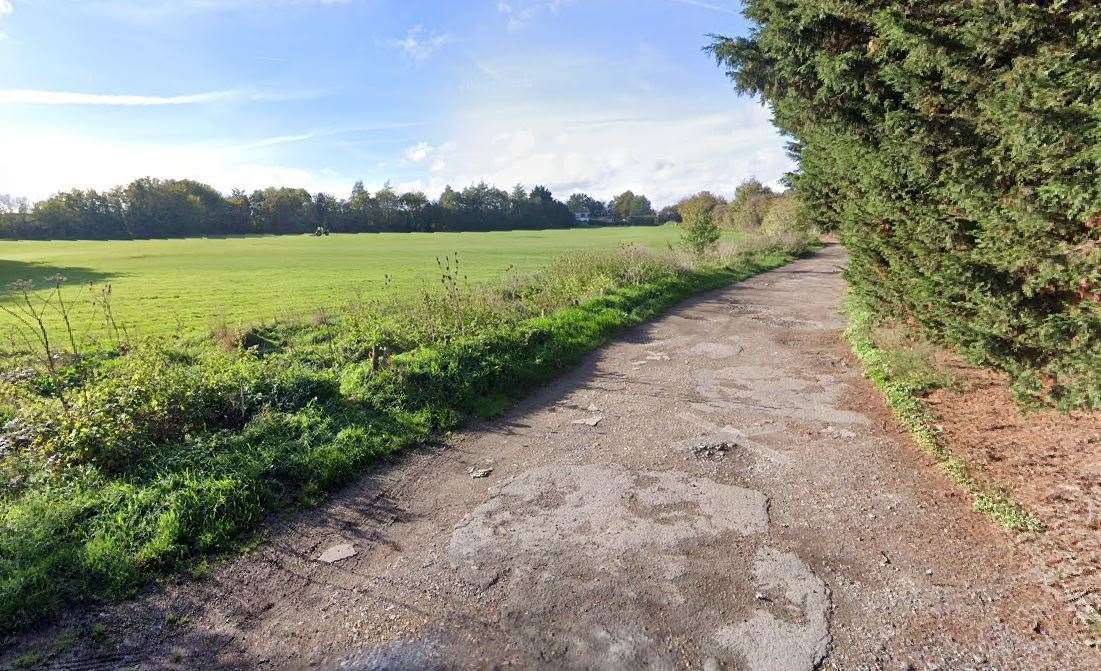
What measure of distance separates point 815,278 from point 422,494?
1744 cm

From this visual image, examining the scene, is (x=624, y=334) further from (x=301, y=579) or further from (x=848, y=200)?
(x=301, y=579)

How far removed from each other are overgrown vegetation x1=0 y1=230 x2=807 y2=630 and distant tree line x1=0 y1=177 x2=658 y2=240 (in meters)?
79.4

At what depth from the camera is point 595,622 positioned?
3.30m

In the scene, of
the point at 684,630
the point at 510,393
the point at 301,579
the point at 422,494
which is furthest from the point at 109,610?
the point at 510,393

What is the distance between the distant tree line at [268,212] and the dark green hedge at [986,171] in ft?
277

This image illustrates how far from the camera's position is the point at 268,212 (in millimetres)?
85750

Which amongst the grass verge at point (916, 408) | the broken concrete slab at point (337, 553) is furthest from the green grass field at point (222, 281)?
the broken concrete slab at point (337, 553)

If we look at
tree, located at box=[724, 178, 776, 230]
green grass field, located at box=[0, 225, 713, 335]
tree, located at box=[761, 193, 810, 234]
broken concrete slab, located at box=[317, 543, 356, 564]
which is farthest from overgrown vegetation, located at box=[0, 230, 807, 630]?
tree, located at box=[724, 178, 776, 230]

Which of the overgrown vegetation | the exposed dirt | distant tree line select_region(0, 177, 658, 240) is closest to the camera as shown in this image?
the exposed dirt

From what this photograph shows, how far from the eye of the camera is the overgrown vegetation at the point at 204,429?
12.8ft

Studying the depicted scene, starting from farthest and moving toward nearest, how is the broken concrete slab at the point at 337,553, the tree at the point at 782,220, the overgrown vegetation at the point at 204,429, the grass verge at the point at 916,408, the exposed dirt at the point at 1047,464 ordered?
the tree at the point at 782,220, the grass verge at the point at 916,408, the broken concrete slab at the point at 337,553, the overgrown vegetation at the point at 204,429, the exposed dirt at the point at 1047,464

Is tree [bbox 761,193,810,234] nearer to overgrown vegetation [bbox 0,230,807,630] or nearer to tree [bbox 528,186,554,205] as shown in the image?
overgrown vegetation [bbox 0,230,807,630]

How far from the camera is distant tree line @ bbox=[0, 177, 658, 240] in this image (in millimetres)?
70125

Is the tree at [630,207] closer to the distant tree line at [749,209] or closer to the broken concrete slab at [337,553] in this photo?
the distant tree line at [749,209]
